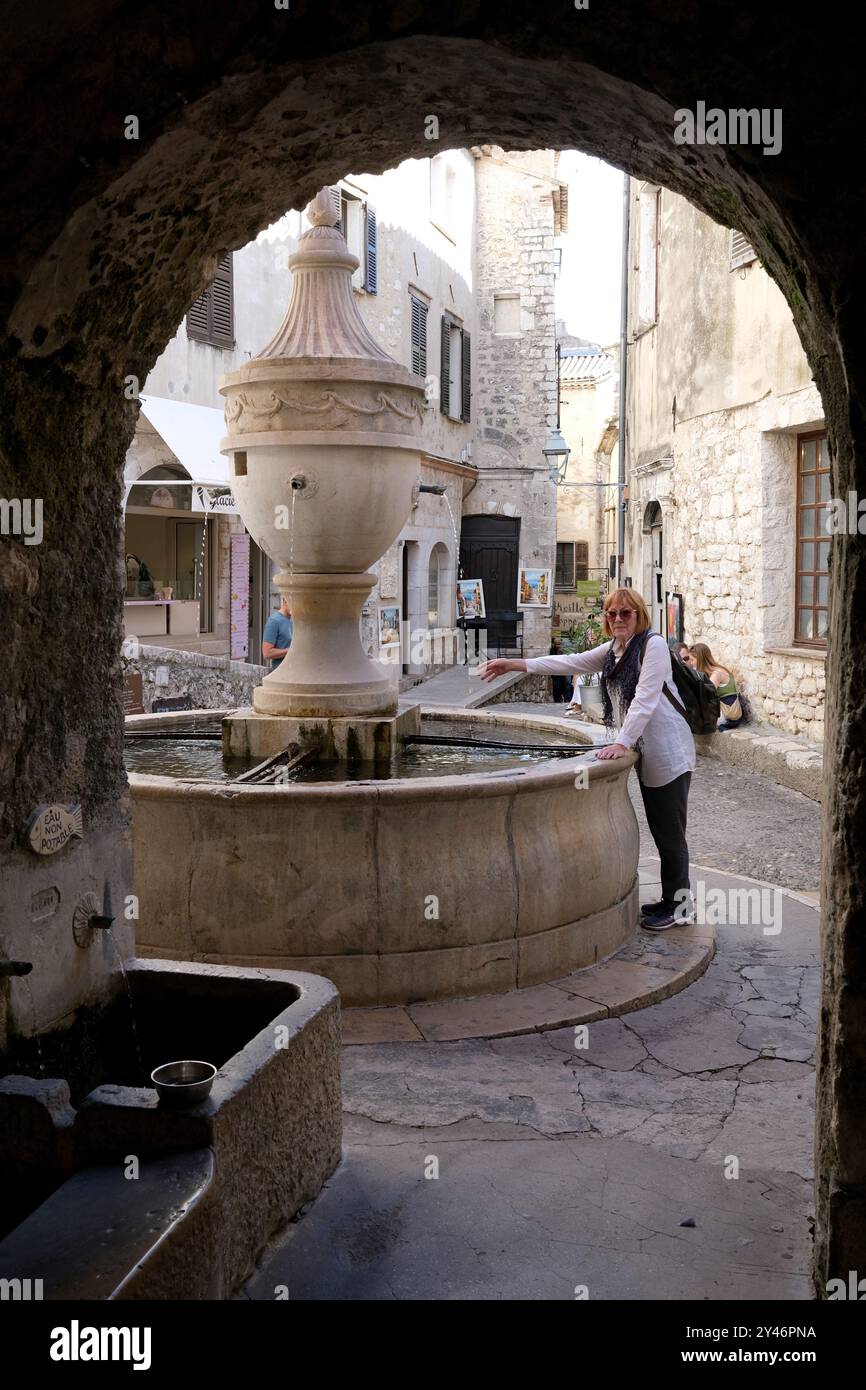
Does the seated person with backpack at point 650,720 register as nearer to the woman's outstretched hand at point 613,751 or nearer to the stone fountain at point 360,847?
the woman's outstretched hand at point 613,751

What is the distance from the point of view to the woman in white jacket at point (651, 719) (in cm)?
519

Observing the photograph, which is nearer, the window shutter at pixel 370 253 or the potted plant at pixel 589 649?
the potted plant at pixel 589 649

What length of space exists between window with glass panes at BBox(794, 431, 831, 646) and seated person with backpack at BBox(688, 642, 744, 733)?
0.79 metres

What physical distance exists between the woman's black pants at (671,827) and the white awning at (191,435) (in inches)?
408

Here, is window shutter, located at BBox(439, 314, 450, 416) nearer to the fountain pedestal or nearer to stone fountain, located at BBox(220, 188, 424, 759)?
stone fountain, located at BBox(220, 188, 424, 759)

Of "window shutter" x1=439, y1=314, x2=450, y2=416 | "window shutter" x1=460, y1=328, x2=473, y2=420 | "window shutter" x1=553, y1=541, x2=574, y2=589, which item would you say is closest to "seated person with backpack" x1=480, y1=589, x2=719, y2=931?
"window shutter" x1=439, y1=314, x2=450, y2=416

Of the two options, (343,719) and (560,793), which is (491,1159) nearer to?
(560,793)

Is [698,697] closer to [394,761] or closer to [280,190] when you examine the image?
[394,761]

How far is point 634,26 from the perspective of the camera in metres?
2.04

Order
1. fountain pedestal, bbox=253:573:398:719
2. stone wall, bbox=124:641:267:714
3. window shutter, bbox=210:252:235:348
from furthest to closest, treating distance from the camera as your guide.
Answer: window shutter, bbox=210:252:235:348 → stone wall, bbox=124:641:267:714 → fountain pedestal, bbox=253:573:398:719

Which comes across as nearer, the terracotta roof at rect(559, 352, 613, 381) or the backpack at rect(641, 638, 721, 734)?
the backpack at rect(641, 638, 721, 734)

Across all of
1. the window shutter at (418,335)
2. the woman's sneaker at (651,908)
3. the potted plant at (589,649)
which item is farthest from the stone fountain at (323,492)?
the window shutter at (418,335)

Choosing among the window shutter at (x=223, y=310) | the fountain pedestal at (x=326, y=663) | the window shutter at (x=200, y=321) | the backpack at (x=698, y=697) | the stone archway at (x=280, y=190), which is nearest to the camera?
the stone archway at (x=280, y=190)

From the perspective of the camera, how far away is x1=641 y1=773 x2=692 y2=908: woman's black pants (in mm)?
5387
